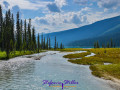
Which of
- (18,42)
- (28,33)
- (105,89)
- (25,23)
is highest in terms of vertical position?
(25,23)

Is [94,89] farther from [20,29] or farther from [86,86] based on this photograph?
[20,29]

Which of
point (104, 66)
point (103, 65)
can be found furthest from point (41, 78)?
point (103, 65)

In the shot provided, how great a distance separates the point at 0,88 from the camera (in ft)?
49.2

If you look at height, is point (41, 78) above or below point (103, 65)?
below

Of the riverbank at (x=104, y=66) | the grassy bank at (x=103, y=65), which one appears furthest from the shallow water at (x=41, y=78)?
the grassy bank at (x=103, y=65)

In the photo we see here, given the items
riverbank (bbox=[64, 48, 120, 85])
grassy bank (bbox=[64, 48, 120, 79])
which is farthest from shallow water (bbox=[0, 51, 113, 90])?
grassy bank (bbox=[64, 48, 120, 79])

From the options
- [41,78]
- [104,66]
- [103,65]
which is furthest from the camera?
[103,65]

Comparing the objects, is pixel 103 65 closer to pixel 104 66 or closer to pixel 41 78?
pixel 104 66

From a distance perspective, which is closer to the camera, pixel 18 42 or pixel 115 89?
pixel 115 89

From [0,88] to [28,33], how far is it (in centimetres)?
8874

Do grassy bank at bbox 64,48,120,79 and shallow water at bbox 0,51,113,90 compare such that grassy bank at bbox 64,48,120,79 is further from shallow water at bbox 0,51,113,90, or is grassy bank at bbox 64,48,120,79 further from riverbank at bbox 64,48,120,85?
shallow water at bbox 0,51,113,90

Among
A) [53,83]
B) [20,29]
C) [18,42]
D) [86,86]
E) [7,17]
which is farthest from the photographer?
[20,29]

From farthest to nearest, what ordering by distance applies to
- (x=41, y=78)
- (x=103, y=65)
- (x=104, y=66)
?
(x=103, y=65), (x=104, y=66), (x=41, y=78)

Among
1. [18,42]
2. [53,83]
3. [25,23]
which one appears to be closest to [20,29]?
[25,23]
